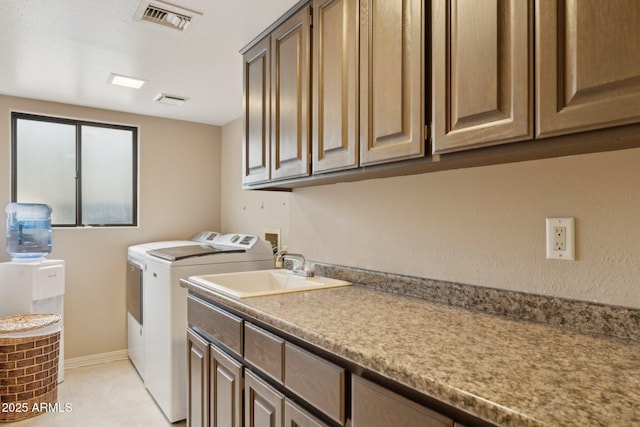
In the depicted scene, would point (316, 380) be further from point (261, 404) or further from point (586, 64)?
A: point (586, 64)

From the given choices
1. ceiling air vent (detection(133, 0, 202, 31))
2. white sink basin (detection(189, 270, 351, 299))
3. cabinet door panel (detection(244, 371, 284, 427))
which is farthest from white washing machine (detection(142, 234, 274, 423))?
ceiling air vent (detection(133, 0, 202, 31))

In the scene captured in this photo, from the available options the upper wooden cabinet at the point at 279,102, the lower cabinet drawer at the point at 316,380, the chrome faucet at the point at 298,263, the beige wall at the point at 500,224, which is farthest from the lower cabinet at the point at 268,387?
the upper wooden cabinet at the point at 279,102

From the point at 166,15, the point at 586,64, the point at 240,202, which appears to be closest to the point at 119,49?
the point at 166,15

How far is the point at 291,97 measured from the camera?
1792 mm

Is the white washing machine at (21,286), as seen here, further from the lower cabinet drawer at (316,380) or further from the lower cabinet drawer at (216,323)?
the lower cabinet drawer at (316,380)

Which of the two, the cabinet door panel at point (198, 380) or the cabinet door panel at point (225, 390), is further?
the cabinet door panel at point (198, 380)

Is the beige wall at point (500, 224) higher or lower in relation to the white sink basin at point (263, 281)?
higher

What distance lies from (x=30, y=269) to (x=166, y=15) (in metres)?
2.10

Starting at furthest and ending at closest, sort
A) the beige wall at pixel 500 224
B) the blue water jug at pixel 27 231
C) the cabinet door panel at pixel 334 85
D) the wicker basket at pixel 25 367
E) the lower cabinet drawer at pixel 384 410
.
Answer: the blue water jug at pixel 27 231, the wicker basket at pixel 25 367, the cabinet door panel at pixel 334 85, the beige wall at pixel 500 224, the lower cabinet drawer at pixel 384 410

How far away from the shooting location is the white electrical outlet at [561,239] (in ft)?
3.59

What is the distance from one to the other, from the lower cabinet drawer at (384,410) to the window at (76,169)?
326cm

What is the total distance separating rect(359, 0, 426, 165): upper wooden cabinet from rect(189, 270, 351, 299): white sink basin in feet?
2.25

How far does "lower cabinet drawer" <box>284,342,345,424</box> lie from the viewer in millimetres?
975

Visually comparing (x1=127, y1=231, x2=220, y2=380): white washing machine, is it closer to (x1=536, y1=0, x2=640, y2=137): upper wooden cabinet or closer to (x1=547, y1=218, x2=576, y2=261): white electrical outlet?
(x1=547, y1=218, x2=576, y2=261): white electrical outlet
